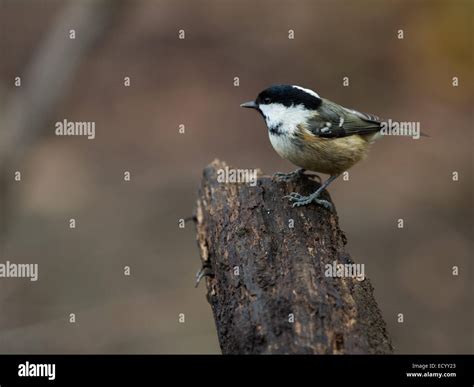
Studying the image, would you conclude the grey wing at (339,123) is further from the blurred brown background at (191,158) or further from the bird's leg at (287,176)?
the blurred brown background at (191,158)

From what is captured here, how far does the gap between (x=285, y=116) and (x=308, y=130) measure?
0.72 ft

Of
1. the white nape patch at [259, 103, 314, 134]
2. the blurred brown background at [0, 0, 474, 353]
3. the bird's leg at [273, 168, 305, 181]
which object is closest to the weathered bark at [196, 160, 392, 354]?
the bird's leg at [273, 168, 305, 181]

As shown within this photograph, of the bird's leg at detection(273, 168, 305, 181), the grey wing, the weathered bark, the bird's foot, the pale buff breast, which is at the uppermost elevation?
the grey wing

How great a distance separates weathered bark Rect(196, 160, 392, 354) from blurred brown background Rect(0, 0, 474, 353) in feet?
11.7

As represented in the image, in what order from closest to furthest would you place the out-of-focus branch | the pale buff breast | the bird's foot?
the bird's foot → the pale buff breast → the out-of-focus branch

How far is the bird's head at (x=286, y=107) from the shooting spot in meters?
5.00

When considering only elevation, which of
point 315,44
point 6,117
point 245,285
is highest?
point 315,44

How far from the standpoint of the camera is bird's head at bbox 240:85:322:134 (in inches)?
197

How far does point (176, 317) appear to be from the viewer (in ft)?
26.8

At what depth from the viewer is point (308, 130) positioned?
4.98 m

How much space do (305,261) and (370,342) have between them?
74cm

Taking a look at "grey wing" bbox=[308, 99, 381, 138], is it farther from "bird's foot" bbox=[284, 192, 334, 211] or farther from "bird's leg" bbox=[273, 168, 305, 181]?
"bird's foot" bbox=[284, 192, 334, 211]
